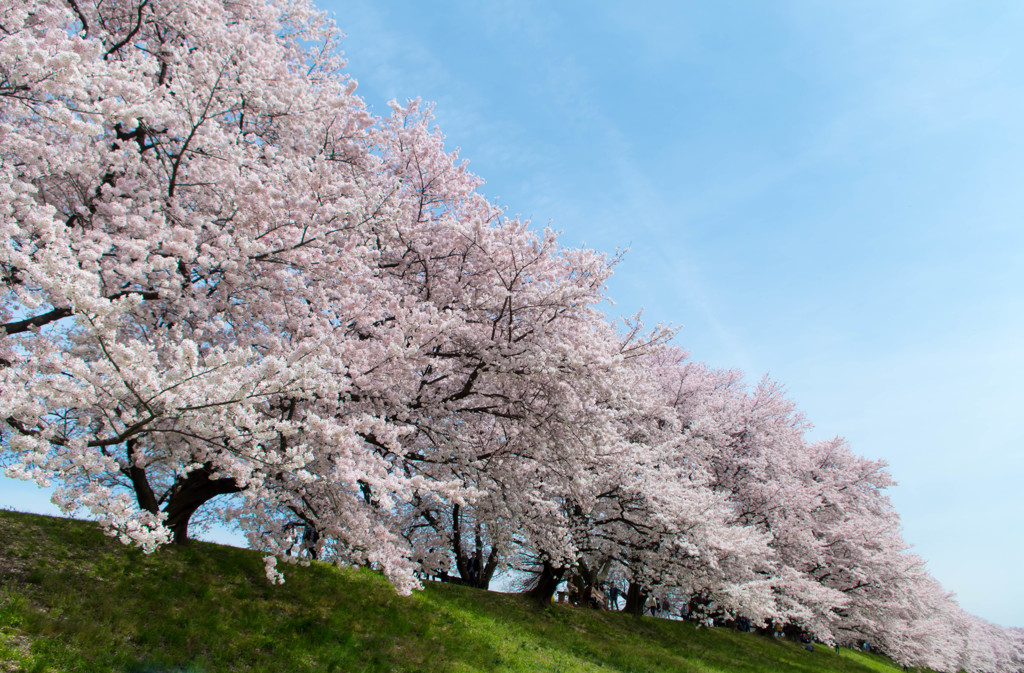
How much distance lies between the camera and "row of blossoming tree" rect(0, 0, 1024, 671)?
19.4 feet

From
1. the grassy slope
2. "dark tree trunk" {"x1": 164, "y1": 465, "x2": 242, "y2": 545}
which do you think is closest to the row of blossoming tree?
"dark tree trunk" {"x1": 164, "y1": 465, "x2": 242, "y2": 545}

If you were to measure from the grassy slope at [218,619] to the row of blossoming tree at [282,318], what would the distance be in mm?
1086

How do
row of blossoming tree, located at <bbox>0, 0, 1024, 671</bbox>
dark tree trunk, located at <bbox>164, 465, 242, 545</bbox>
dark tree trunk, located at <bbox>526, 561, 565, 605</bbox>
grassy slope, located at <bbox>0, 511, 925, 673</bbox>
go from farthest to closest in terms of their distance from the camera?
dark tree trunk, located at <bbox>526, 561, 565, 605</bbox> → dark tree trunk, located at <bbox>164, 465, 242, 545</bbox> → grassy slope, located at <bbox>0, 511, 925, 673</bbox> → row of blossoming tree, located at <bbox>0, 0, 1024, 671</bbox>

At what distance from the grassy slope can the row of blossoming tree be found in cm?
109

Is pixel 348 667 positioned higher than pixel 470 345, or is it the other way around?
pixel 470 345

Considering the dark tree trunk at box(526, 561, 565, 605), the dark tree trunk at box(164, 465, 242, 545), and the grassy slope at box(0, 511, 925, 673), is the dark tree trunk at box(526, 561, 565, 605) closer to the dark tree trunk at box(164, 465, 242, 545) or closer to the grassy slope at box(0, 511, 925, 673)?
the grassy slope at box(0, 511, 925, 673)

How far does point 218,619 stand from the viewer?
9.36 m

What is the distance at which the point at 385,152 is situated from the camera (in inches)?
580

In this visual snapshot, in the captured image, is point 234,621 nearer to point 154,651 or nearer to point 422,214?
point 154,651

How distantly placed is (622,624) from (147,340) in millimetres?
18336

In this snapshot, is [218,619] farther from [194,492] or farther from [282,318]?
[282,318]

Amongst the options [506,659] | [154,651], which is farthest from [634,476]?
[154,651]

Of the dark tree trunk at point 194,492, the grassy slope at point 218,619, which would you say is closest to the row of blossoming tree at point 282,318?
the dark tree trunk at point 194,492

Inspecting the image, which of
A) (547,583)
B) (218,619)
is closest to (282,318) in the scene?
(218,619)
